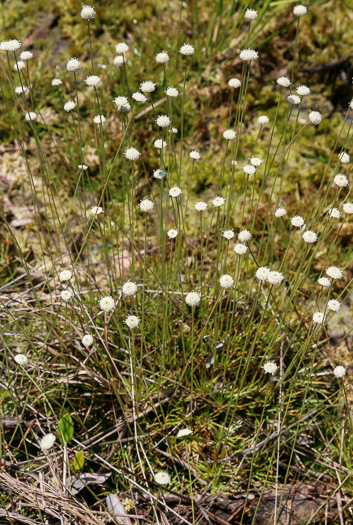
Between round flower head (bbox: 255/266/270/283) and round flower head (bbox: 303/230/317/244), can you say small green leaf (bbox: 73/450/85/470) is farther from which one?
round flower head (bbox: 303/230/317/244)

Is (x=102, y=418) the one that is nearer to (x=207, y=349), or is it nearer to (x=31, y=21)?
(x=207, y=349)

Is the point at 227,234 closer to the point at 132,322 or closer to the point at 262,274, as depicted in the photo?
the point at 262,274

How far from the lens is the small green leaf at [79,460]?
78.7 inches

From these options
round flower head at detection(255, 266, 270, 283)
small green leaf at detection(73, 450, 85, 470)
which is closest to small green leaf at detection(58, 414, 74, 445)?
small green leaf at detection(73, 450, 85, 470)

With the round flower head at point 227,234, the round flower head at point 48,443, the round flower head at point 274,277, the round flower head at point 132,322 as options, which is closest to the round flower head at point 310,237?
the round flower head at point 274,277

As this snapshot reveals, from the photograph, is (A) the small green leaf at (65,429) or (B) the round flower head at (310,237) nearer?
(B) the round flower head at (310,237)

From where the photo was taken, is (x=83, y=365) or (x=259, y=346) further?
(x=259, y=346)

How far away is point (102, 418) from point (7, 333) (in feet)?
2.20

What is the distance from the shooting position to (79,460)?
6.60ft

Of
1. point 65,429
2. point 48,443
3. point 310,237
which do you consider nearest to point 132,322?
point 48,443

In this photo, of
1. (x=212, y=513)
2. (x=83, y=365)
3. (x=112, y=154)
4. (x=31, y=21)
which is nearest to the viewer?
(x=212, y=513)

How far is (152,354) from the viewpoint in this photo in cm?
245

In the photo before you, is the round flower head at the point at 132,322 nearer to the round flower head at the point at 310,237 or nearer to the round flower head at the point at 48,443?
the round flower head at the point at 48,443

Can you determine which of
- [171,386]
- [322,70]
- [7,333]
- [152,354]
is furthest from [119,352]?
[322,70]
